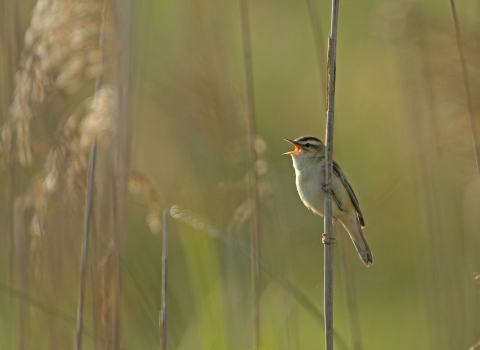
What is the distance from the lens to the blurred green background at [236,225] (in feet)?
10.4

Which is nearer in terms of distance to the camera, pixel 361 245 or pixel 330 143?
pixel 330 143

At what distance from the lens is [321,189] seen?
12.4 ft

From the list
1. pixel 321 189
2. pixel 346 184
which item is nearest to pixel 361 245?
pixel 346 184

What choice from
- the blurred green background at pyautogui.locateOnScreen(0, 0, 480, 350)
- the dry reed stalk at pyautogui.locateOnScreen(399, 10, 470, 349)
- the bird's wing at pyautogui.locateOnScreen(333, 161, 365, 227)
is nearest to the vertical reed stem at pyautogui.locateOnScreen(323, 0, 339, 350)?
the blurred green background at pyautogui.locateOnScreen(0, 0, 480, 350)

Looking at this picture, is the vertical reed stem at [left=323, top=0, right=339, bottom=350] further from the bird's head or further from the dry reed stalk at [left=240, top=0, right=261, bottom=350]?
the bird's head

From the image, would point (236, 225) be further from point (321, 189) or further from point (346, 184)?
point (346, 184)

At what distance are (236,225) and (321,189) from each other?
25.0 inches

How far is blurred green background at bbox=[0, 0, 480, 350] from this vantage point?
3.17 metres

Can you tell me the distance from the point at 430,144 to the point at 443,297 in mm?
849

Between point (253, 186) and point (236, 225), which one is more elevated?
point (253, 186)

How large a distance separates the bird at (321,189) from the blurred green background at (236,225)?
4.6 inches

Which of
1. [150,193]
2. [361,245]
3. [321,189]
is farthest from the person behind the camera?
[361,245]

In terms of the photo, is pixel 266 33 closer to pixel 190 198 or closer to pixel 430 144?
pixel 430 144

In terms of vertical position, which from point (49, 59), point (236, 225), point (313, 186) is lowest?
point (236, 225)
